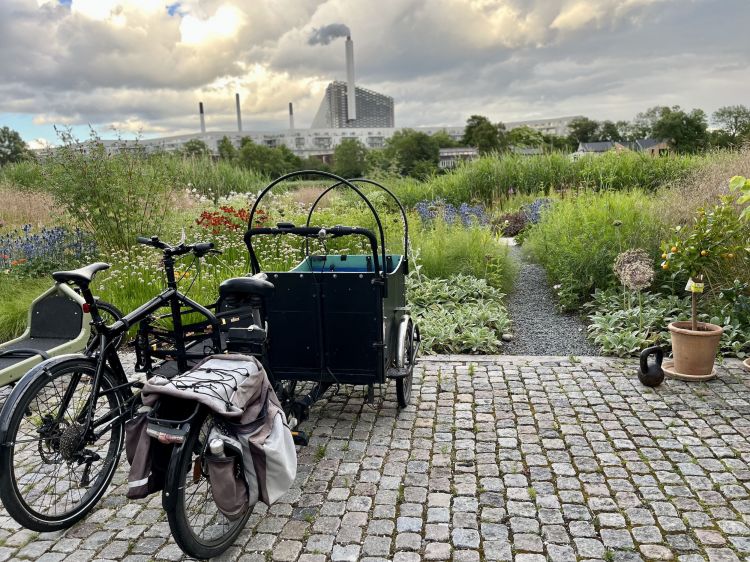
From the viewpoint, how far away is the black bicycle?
255 cm

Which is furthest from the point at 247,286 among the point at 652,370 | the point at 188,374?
the point at 652,370

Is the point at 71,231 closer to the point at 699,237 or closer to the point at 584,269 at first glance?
the point at 584,269

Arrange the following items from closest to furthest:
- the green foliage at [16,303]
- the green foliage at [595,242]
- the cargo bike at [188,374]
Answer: the cargo bike at [188,374] < the green foliage at [16,303] < the green foliage at [595,242]

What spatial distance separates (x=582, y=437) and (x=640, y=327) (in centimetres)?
225

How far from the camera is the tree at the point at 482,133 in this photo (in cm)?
4944

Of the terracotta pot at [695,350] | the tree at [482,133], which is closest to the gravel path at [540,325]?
the terracotta pot at [695,350]

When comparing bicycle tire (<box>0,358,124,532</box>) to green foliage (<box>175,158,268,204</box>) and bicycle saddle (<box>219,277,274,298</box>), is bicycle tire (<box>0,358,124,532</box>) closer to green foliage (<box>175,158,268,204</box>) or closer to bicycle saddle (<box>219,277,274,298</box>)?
bicycle saddle (<box>219,277,274,298</box>)

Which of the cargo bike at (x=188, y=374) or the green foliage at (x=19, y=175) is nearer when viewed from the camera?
the cargo bike at (x=188, y=374)

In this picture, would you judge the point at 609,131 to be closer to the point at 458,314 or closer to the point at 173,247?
the point at 458,314

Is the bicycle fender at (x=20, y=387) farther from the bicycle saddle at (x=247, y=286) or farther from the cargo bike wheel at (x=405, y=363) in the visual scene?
the cargo bike wheel at (x=405, y=363)

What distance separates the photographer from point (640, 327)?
5.59m

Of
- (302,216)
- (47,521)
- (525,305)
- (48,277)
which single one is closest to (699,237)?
(525,305)

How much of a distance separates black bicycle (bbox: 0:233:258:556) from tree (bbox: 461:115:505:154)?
46.5 m

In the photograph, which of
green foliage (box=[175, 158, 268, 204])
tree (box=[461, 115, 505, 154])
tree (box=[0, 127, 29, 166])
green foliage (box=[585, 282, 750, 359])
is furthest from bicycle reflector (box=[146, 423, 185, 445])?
tree (box=[461, 115, 505, 154])
